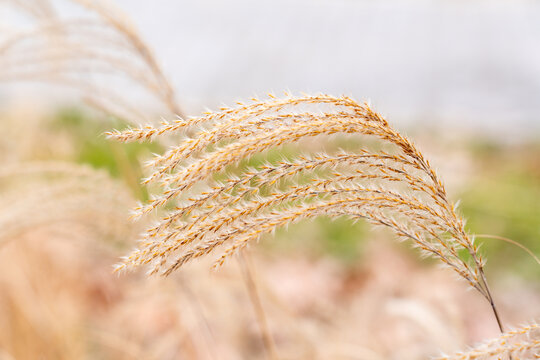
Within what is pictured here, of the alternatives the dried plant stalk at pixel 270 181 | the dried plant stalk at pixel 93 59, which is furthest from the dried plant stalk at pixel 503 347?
the dried plant stalk at pixel 93 59

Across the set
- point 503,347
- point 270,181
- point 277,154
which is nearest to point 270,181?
point 270,181

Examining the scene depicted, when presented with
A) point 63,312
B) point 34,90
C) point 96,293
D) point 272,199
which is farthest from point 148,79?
point 34,90

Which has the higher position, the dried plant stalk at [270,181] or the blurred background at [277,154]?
→ the blurred background at [277,154]

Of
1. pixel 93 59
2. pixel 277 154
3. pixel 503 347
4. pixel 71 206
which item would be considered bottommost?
pixel 503 347

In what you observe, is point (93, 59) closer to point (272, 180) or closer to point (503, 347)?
point (272, 180)

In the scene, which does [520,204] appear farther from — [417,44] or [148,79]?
[417,44]

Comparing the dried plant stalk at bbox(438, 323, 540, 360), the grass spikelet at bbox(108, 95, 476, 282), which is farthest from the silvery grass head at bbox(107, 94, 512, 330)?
the dried plant stalk at bbox(438, 323, 540, 360)

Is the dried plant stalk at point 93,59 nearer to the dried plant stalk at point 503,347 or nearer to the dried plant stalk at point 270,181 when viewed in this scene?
the dried plant stalk at point 270,181
